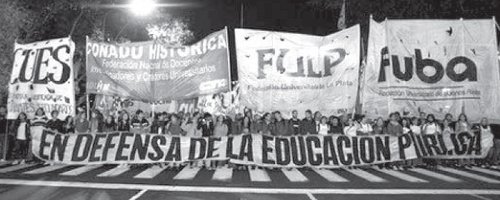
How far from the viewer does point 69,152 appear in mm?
12031

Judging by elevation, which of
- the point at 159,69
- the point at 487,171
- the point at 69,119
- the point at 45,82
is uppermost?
the point at 159,69

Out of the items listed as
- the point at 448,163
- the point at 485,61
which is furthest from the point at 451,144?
the point at 485,61

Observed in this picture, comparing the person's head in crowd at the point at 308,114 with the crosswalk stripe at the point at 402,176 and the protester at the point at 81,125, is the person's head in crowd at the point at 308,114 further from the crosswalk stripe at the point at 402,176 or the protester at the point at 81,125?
the protester at the point at 81,125

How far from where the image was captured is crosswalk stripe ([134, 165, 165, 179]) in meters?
10.2

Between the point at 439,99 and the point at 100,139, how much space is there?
372 inches

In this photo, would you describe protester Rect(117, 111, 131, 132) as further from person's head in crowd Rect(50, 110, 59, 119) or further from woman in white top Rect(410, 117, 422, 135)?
woman in white top Rect(410, 117, 422, 135)

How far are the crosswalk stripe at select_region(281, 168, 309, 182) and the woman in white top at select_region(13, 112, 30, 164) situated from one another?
7262mm

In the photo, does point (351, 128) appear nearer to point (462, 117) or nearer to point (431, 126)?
point (431, 126)

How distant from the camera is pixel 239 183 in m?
9.40

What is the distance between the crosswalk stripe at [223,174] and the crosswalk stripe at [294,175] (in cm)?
136

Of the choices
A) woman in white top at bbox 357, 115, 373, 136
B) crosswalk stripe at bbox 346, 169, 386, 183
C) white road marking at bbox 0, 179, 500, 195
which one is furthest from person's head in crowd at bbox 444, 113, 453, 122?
white road marking at bbox 0, 179, 500, 195

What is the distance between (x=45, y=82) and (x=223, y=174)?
19.9ft

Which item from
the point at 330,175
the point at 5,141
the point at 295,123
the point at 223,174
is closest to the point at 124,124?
the point at 5,141

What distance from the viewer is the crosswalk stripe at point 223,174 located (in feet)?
33.0
